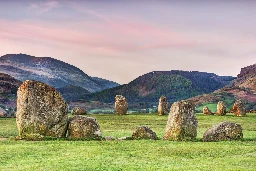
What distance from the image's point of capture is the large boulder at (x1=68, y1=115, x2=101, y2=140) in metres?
38.0

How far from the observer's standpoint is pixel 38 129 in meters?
38.6

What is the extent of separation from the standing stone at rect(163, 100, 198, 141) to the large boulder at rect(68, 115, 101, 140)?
638 centimetres

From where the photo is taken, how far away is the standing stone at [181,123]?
38.7 m

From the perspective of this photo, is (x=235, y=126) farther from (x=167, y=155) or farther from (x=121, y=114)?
(x=121, y=114)

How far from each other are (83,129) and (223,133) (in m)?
12.5

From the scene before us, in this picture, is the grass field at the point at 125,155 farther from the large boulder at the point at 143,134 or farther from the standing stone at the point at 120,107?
the standing stone at the point at 120,107

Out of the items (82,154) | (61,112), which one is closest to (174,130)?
(61,112)

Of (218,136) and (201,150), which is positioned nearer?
(201,150)

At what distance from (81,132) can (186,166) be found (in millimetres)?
16102

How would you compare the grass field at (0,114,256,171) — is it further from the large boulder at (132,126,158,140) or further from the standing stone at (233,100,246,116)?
the standing stone at (233,100,246,116)

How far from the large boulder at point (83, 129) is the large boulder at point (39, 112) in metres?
1.13

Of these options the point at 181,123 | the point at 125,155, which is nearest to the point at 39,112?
the point at 181,123

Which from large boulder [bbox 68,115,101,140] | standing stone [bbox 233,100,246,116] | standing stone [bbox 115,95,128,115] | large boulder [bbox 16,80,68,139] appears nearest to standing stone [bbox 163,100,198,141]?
large boulder [bbox 68,115,101,140]

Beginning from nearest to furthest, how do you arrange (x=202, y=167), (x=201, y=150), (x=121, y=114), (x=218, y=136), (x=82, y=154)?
(x=202, y=167) < (x=82, y=154) < (x=201, y=150) < (x=218, y=136) < (x=121, y=114)
